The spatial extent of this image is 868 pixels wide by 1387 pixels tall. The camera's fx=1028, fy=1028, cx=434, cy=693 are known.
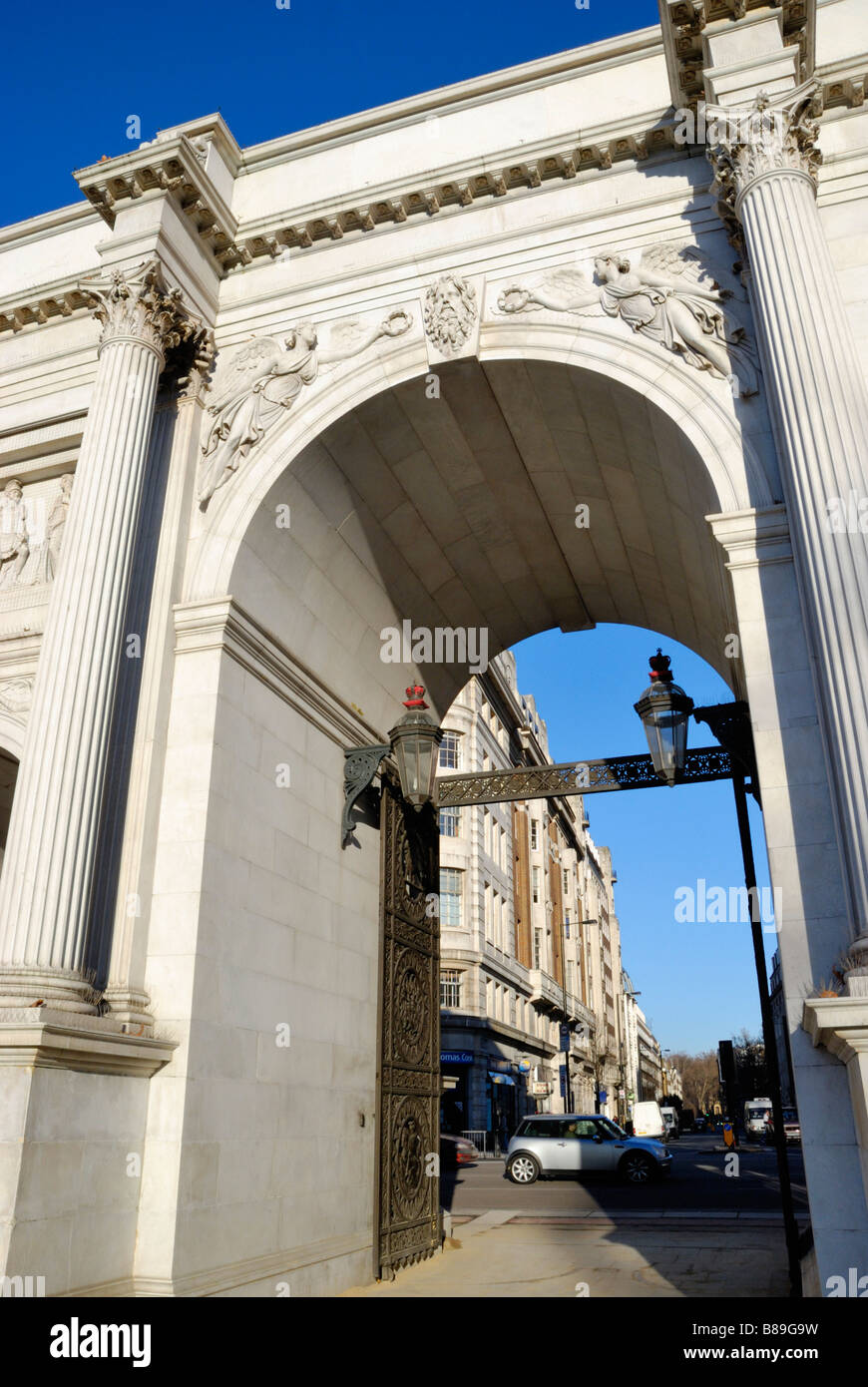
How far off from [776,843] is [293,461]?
20.2 feet

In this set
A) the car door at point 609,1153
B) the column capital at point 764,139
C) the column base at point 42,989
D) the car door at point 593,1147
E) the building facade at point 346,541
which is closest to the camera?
the column base at point 42,989

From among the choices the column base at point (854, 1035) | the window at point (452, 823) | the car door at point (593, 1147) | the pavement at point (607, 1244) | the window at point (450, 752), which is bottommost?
the pavement at point (607, 1244)

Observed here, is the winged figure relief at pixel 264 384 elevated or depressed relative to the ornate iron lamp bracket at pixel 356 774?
elevated

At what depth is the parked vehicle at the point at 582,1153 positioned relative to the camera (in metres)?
26.0

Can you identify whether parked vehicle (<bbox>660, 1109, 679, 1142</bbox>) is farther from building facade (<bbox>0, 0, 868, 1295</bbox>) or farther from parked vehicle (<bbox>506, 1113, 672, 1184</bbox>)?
building facade (<bbox>0, 0, 868, 1295</bbox>)

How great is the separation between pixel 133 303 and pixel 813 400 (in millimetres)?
6707

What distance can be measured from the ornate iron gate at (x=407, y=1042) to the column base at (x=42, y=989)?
15.1 feet

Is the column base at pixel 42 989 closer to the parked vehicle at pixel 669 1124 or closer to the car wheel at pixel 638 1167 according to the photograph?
the car wheel at pixel 638 1167

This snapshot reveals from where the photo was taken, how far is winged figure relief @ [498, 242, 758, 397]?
964 cm

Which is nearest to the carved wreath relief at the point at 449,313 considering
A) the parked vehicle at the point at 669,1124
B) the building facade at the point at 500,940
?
the building facade at the point at 500,940

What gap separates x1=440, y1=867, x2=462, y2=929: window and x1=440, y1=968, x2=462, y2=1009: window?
1954mm

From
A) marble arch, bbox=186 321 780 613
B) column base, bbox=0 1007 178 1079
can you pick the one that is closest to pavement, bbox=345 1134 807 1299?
column base, bbox=0 1007 178 1079

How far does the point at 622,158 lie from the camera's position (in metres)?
10.9

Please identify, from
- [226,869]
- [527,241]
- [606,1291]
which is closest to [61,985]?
[226,869]
